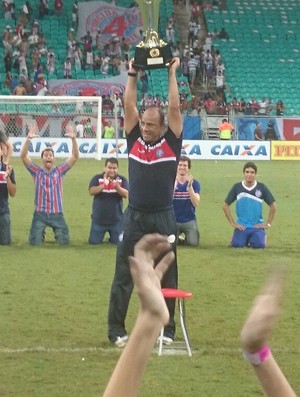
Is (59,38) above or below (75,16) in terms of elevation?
below

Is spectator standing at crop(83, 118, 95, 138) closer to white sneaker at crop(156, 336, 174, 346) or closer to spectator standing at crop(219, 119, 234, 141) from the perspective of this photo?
spectator standing at crop(219, 119, 234, 141)

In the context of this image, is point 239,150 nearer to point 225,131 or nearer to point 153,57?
point 225,131

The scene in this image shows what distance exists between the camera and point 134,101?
25.7ft

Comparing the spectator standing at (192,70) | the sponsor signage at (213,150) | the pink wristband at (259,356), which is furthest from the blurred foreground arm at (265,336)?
the spectator standing at (192,70)

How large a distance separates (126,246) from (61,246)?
6.94 meters

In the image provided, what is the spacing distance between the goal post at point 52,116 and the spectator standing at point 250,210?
50.5 ft

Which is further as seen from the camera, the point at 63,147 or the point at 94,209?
the point at 63,147

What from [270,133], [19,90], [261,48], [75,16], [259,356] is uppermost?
[75,16]

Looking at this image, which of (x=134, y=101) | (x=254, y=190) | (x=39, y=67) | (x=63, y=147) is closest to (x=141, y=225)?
(x=134, y=101)

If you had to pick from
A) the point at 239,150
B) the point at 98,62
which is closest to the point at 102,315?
the point at 239,150

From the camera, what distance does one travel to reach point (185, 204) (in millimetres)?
15023

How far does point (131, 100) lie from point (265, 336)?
5664 millimetres

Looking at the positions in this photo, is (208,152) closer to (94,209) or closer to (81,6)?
(81,6)

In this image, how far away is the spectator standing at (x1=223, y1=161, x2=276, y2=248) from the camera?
48.5 ft
